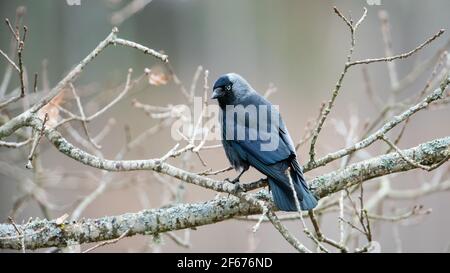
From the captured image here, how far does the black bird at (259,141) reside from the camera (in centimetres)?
385

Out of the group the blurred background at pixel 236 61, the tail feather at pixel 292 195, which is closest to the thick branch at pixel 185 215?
the tail feather at pixel 292 195

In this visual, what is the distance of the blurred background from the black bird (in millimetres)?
2595

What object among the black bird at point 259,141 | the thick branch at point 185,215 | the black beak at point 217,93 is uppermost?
the black beak at point 217,93

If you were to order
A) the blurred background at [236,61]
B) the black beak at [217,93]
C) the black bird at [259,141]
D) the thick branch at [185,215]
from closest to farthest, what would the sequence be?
the thick branch at [185,215], the black bird at [259,141], the black beak at [217,93], the blurred background at [236,61]

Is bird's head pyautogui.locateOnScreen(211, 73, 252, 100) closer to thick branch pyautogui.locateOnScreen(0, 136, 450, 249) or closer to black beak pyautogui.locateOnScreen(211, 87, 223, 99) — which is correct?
black beak pyautogui.locateOnScreen(211, 87, 223, 99)

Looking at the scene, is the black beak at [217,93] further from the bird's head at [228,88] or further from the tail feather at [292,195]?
the tail feather at [292,195]

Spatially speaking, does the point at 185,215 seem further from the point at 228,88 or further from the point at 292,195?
the point at 228,88

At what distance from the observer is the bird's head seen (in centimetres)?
489

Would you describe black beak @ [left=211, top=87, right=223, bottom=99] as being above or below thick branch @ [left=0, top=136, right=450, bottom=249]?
above

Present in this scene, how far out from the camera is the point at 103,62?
8.77m

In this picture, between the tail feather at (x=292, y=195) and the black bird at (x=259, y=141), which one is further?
the black bird at (x=259, y=141)

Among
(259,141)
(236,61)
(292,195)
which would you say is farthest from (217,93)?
(236,61)

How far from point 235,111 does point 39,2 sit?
510 cm

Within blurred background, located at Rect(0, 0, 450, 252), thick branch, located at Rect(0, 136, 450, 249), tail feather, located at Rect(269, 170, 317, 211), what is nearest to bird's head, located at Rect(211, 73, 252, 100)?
tail feather, located at Rect(269, 170, 317, 211)
